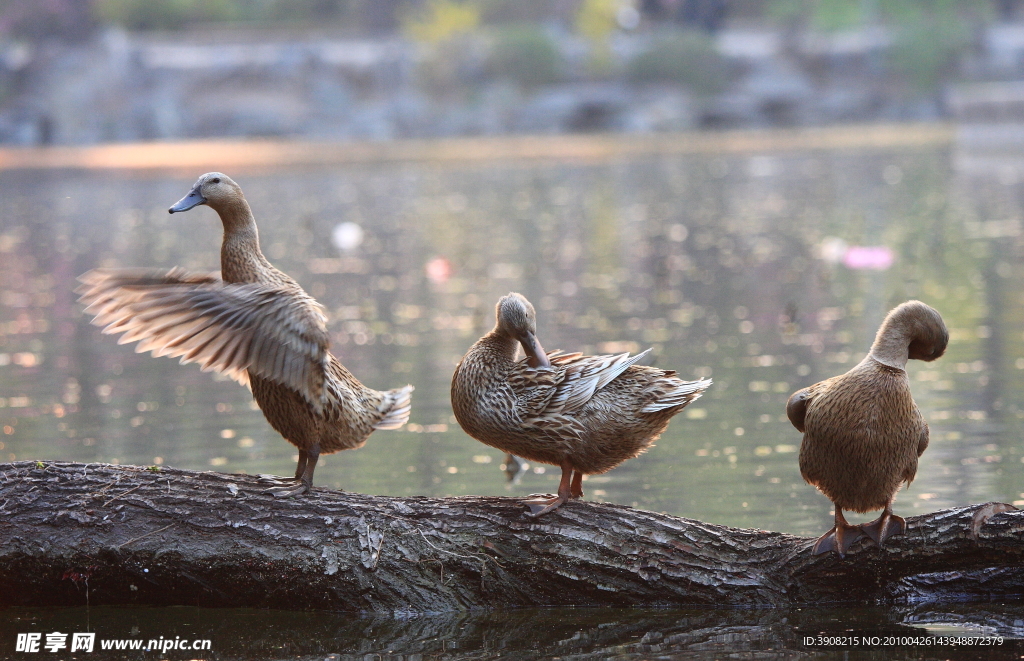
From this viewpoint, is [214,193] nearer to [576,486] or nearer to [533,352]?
[533,352]

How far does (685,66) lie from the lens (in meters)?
66.8

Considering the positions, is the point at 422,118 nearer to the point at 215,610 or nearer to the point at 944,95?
the point at 944,95

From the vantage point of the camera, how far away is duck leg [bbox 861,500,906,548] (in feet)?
17.9

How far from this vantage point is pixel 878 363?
537 centimetres

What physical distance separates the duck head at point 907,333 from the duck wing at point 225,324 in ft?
7.87

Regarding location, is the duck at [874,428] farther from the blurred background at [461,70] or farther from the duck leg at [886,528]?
the blurred background at [461,70]

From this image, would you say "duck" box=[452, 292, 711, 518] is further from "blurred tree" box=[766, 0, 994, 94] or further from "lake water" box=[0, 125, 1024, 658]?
"blurred tree" box=[766, 0, 994, 94]

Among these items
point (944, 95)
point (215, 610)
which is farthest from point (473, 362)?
point (944, 95)

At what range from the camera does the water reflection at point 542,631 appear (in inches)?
208

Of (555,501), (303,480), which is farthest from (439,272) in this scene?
(555,501)

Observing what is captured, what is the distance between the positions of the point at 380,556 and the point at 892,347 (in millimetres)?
2397

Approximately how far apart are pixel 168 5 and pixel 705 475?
225 feet

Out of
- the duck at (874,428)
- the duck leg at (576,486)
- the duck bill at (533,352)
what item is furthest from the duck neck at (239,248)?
the duck at (874,428)

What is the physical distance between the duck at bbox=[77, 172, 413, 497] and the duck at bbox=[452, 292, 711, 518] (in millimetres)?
630
